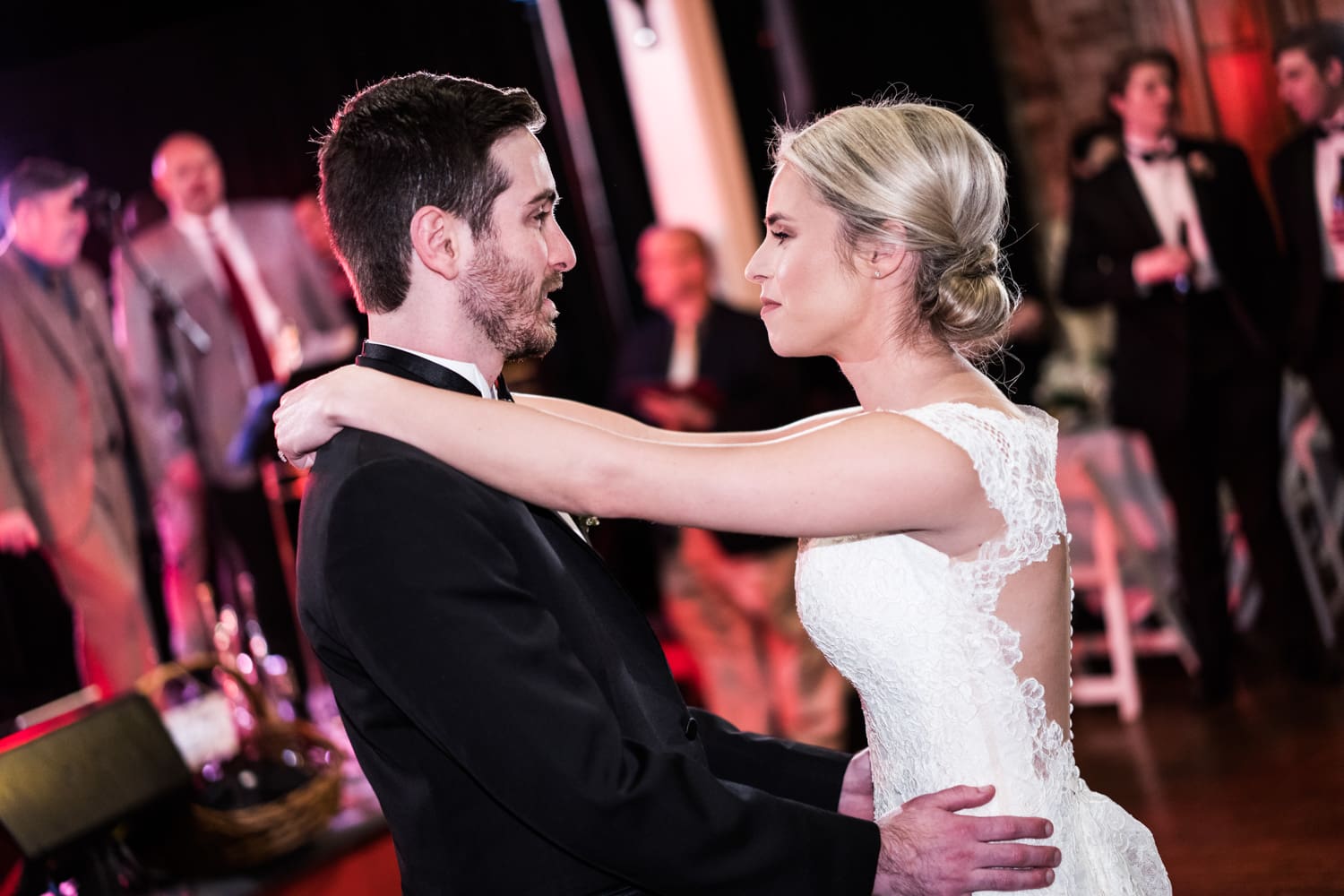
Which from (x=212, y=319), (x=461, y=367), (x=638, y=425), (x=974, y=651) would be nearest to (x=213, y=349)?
(x=212, y=319)

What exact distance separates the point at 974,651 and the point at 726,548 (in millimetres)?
2946

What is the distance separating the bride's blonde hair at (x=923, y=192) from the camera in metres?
1.77

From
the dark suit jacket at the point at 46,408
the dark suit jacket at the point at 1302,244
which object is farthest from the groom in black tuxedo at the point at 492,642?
the dark suit jacket at the point at 1302,244

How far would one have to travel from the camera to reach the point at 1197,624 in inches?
186

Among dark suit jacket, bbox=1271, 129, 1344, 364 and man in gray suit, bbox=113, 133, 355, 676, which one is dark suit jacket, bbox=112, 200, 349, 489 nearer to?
man in gray suit, bbox=113, 133, 355, 676

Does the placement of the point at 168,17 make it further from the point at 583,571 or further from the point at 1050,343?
the point at 1050,343

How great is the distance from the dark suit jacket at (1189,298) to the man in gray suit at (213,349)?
9.59 feet

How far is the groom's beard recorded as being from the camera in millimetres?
1646

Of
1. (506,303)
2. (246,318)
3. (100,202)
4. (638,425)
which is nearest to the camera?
(506,303)

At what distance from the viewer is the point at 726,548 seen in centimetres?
469

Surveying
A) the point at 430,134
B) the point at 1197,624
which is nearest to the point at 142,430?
the point at 430,134

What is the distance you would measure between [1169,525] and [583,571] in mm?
4226

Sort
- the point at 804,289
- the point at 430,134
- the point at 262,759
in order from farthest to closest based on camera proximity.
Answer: the point at 262,759
the point at 804,289
the point at 430,134

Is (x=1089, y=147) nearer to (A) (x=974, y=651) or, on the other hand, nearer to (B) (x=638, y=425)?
(B) (x=638, y=425)
